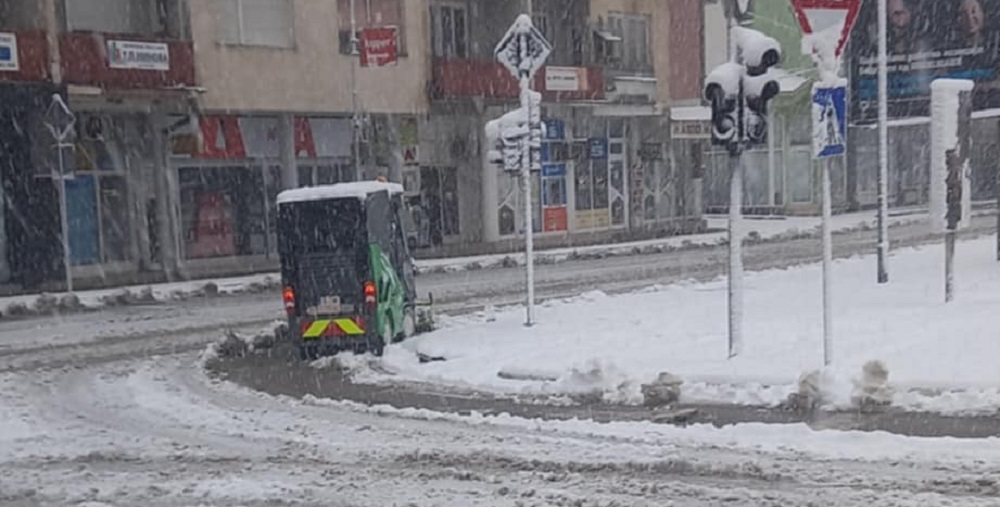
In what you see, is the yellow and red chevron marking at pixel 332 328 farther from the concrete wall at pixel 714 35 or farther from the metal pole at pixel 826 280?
the concrete wall at pixel 714 35

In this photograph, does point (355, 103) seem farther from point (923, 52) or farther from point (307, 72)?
point (923, 52)

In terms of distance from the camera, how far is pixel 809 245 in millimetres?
33156

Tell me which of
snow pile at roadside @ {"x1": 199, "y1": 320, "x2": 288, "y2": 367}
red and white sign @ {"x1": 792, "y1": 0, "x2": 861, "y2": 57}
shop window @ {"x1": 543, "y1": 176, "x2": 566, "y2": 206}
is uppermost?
red and white sign @ {"x1": 792, "y1": 0, "x2": 861, "y2": 57}

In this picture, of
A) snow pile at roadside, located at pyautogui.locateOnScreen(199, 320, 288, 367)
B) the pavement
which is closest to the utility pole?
the pavement

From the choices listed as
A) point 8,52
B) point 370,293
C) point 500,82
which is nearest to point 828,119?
point 370,293

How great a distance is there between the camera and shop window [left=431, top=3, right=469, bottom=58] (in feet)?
123

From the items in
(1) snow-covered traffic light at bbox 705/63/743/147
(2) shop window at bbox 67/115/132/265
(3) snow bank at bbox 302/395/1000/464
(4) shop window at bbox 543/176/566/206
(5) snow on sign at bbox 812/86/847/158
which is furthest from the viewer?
(4) shop window at bbox 543/176/566/206

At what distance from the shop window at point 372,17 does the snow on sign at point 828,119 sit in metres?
23.5

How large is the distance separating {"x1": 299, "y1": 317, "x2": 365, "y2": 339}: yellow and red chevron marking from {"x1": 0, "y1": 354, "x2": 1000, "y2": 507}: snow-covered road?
3.41 meters

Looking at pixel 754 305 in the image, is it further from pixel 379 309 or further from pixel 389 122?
pixel 389 122

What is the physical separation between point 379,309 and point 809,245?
2057 cm

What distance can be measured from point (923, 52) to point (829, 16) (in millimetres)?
13581

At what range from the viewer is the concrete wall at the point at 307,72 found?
30.7 m

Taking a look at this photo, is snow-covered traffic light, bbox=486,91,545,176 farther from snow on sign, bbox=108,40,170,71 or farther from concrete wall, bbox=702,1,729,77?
concrete wall, bbox=702,1,729,77
